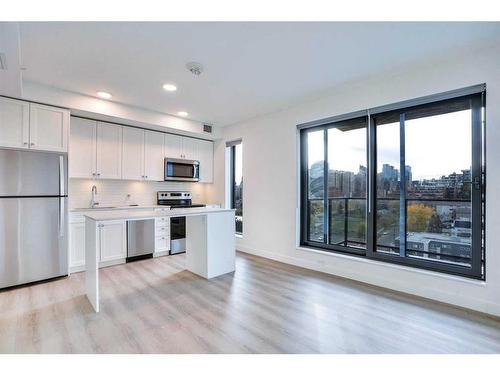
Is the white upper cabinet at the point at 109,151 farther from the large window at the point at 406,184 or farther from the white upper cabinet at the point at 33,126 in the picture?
the large window at the point at 406,184

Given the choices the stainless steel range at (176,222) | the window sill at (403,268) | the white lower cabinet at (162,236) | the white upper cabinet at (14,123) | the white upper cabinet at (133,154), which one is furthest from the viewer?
the stainless steel range at (176,222)

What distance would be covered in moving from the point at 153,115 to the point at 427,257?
14.8 ft

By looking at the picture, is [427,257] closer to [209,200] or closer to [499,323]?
[499,323]

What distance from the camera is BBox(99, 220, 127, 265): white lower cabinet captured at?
3.84 meters

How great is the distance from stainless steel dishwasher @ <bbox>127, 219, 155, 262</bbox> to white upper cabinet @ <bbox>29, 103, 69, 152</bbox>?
1534 mm

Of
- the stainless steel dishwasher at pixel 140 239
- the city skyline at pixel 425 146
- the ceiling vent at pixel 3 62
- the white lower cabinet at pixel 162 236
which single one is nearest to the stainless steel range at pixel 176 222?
the white lower cabinet at pixel 162 236

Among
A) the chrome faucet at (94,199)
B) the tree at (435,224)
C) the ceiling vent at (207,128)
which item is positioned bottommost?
the tree at (435,224)

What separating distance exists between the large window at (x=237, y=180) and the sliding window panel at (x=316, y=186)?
157cm

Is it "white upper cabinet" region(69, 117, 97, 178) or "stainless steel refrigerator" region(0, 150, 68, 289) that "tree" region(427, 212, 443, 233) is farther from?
"white upper cabinet" region(69, 117, 97, 178)

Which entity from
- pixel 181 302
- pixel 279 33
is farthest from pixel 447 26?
pixel 181 302

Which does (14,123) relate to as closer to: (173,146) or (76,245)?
(76,245)

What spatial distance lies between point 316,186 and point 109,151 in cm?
349

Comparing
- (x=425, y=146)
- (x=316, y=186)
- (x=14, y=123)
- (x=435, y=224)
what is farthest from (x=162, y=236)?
(x=425, y=146)

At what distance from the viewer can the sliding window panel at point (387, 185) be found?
3.09 m
